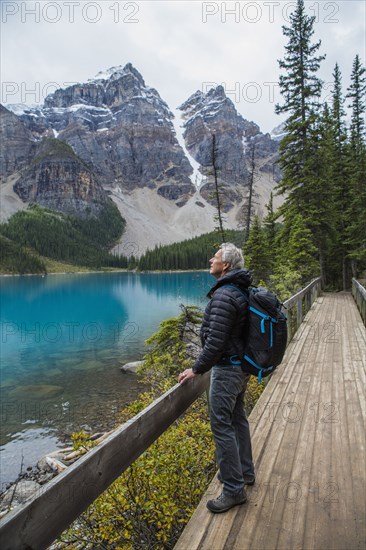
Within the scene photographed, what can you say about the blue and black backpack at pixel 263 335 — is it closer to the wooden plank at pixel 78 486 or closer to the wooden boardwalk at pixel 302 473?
the wooden plank at pixel 78 486

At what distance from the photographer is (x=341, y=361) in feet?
25.3

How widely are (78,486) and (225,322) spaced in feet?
4.94

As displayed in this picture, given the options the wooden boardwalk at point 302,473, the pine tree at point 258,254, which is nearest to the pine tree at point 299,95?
the pine tree at point 258,254

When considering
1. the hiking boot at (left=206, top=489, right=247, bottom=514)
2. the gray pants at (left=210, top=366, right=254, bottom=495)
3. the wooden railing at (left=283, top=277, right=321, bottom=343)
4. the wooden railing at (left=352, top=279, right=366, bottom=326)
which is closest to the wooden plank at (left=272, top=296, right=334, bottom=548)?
the hiking boot at (left=206, top=489, right=247, bottom=514)

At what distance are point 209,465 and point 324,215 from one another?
779 inches

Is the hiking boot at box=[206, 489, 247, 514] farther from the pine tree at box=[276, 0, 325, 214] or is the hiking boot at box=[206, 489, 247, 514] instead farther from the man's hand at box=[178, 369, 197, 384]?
the pine tree at box=[276, 0, 325, 214]

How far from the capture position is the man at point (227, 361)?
2928 mm

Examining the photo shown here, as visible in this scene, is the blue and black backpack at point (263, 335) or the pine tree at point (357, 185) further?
the pine tree at point (357, 185)

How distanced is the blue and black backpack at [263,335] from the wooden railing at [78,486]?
0.79m

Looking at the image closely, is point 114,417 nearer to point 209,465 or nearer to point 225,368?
point 209,465

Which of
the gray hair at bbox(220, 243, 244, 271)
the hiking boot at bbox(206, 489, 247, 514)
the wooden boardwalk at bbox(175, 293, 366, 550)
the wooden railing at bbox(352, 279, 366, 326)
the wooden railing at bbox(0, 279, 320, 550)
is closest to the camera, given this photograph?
the wooden railing at bbox(0, 279, 320, 550)

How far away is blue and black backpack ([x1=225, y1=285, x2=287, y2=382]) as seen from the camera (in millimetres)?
2932

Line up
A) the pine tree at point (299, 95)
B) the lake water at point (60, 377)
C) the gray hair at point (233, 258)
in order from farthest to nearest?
the pine tree at point (299, 95) → the lake water at point (60, 377) → the gray hair at point (233, 258)

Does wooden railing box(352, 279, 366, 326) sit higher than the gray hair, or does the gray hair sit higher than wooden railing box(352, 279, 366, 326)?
the gray hair
